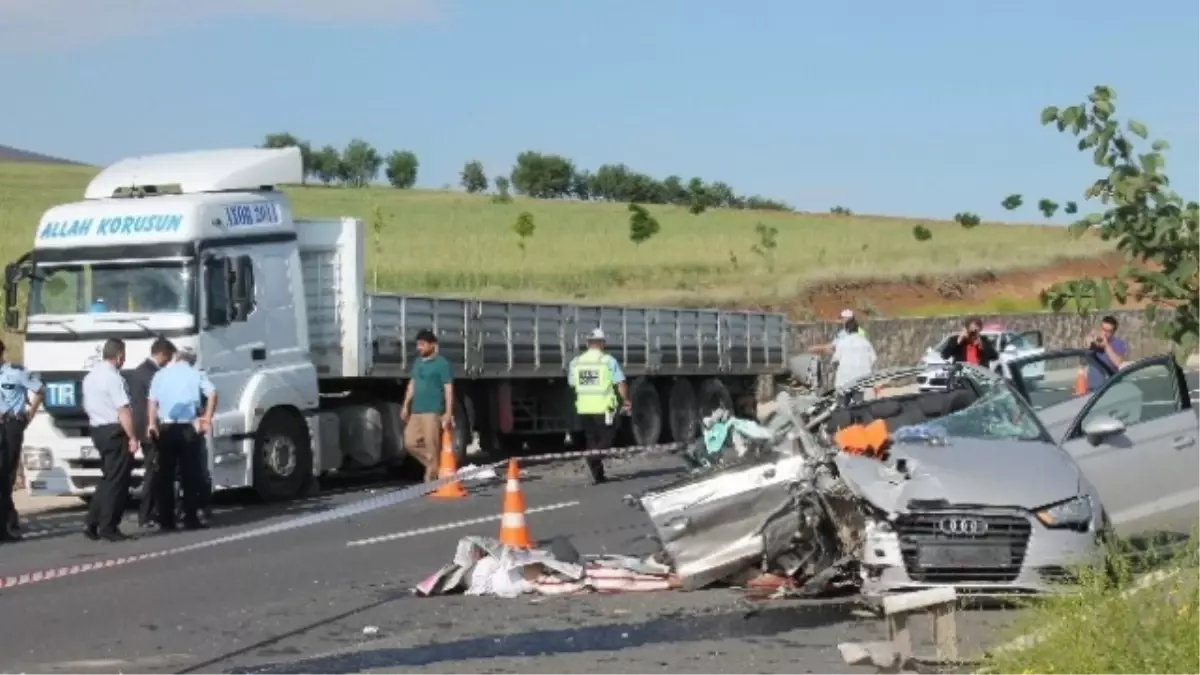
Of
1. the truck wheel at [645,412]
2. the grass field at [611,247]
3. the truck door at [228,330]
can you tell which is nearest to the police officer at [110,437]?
the truck door at [228,330]

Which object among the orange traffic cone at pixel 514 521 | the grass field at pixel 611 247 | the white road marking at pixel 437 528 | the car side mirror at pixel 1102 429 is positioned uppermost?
the grass field at pixel 611 247

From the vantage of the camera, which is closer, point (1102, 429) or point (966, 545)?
point (966, 545)

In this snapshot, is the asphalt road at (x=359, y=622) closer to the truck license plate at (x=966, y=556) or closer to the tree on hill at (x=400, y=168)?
the truck license plate at (x=966, y=556)

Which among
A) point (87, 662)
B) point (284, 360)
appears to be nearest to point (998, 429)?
A: point (87, 662)

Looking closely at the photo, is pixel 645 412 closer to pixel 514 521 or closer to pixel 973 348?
pixel 973 348

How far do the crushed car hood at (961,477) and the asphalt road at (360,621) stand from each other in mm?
649

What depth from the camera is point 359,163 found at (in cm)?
11938

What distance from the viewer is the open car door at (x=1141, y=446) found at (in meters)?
11.7

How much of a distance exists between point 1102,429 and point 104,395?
8.44m

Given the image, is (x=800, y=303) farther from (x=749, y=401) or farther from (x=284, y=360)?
(x=284, y=360)

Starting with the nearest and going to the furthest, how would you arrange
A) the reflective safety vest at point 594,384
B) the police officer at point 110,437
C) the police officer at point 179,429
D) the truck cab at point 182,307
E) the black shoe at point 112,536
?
1. the police officer at point 110,437
2. the black shoe at point 112,536
3. the police officer at point 179,429
4. the truck cab at point 182,307
5. the reflective safety vest at point 594,384

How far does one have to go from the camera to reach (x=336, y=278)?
2078 cm

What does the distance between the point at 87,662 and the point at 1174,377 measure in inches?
258

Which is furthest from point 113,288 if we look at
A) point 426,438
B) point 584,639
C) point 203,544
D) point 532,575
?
point 584,639
